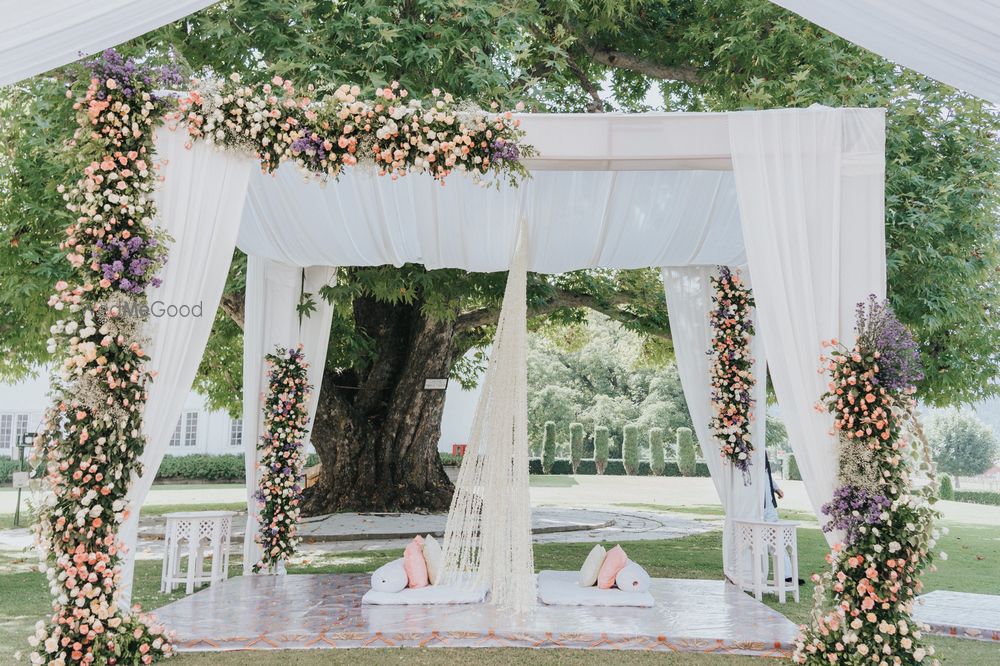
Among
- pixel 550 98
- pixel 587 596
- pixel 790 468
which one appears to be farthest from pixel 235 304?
pixel 790 468

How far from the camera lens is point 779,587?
5418mm

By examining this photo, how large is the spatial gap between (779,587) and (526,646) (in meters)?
2.33

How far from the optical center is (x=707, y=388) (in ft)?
19.2

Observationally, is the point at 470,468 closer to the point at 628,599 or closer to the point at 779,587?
the point at 628,599

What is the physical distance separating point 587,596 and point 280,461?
252 cm

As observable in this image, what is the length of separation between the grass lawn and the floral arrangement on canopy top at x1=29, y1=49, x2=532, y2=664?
0.62 m

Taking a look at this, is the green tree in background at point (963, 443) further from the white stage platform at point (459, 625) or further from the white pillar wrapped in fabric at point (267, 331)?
the white pillar wrapped in fabric at point (267, 331)

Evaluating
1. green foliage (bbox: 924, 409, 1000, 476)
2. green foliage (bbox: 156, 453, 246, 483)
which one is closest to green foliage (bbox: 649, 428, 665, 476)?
green foliage (bbox: 924, 409, 1000, 476)

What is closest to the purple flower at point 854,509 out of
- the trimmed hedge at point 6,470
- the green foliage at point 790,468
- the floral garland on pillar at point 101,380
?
the floral garland on pillar at point 101,380

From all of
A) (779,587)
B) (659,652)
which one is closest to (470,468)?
(659,652)

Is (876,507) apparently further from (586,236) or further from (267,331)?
(267,331)

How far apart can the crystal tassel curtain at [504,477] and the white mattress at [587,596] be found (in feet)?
1.30

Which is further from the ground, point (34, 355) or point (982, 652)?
point (34, 355)

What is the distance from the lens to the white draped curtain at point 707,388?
575 centimetres
